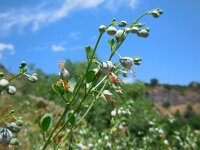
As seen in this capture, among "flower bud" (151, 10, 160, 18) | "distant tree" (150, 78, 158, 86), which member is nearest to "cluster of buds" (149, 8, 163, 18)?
"flower bud" (151, 10, 160, 18)

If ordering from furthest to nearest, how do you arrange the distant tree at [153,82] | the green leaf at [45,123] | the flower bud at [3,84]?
the distant tree at [153,82], the green leaf at [45,123], the flower bud at [3,84]

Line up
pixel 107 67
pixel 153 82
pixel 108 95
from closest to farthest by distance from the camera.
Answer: pixel 107 67 → pixel 108 95 → pixel 153 82

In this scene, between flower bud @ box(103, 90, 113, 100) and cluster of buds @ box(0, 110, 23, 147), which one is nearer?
cluster of buds @ box(0, 110, 23, 147)

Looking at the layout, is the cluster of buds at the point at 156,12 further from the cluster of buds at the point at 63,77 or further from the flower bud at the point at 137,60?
the cluster of buds at the point at 63,77

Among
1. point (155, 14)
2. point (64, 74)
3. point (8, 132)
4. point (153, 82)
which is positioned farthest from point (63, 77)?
point (153, 82)

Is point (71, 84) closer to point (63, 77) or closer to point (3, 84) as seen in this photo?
point (63, 77)

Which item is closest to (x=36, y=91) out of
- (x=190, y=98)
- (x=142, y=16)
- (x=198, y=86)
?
(x=142, y=16)

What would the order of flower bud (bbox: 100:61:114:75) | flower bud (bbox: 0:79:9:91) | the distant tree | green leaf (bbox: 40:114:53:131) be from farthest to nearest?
the distant tree, green leaf (bbox: 40:114:53:131), flower bud (bbox: 100:61:114:75), flower bud (bbox: 0:79:9:91)

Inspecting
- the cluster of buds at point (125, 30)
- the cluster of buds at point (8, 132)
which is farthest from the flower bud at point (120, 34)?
the cluster of buds at point (8, 132)

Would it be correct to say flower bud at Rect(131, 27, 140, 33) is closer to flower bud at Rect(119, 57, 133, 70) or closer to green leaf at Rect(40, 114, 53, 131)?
flower bud at Rect(119, 57, 133, 70)
